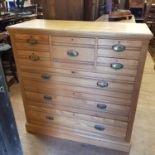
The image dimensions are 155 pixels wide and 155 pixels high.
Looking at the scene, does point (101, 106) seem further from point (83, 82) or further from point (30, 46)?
point (30, 46)

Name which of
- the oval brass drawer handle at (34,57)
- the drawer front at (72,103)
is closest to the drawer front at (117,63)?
the drawer front at (72,103)

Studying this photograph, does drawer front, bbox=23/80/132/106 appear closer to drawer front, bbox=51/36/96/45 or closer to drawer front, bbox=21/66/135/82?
drawer front, bbox=21/66/135/82

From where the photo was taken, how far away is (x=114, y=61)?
1279mm

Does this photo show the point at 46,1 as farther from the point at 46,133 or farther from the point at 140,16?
the point at 140,16

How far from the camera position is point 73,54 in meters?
1.34

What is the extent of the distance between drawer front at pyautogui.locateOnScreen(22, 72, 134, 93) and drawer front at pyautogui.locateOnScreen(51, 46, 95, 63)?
0.57 feet

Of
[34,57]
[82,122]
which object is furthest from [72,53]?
[82,122]

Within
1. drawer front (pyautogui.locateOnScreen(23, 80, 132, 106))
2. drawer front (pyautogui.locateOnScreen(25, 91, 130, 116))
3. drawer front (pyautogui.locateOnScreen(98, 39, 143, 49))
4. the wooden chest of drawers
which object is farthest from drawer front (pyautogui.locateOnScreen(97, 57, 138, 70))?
drawer front (pyautogui.locateOnScreen(25, 91, 130, 116))

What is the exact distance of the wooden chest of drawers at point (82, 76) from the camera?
4.08 ft

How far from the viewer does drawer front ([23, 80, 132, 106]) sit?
1423mm

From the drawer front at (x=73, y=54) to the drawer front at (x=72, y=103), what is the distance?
1.25ft

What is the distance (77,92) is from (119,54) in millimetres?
496

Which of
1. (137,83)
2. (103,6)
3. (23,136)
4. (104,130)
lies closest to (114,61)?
(137,83)

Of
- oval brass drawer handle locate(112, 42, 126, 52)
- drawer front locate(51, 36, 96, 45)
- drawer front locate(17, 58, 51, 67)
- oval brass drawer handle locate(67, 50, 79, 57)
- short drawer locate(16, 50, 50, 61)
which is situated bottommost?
drawer front locate(17, 58, 51, 67)
